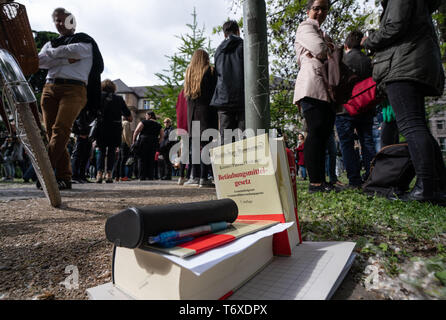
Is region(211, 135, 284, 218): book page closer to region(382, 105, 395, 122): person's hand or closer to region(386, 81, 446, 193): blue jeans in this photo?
region(386, 81, 446, 193): blue jeans

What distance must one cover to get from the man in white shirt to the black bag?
3245mm

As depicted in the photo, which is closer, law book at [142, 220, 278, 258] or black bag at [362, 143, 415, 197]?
law book at [142, 220, 278, 258]

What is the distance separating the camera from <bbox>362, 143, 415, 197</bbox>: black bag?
2242 millimetres

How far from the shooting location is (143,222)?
663 millimetres

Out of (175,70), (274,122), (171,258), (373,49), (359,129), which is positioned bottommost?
(171,258)

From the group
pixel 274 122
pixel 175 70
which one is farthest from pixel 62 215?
pixel 175 70

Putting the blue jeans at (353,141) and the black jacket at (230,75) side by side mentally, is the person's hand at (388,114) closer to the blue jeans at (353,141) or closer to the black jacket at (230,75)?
the blue jeans at (353,141)

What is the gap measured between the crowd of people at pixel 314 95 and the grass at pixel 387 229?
38 cm

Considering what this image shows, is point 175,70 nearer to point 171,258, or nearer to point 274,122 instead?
point 274,122

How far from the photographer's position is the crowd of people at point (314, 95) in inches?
75.3

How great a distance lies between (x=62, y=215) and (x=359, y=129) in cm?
334

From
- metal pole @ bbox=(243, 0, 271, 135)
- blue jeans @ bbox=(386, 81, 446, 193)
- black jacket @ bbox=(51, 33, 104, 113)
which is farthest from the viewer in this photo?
black jacket @ bbox=(51, 33, 104, 113)

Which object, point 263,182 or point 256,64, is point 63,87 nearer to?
point 256,64

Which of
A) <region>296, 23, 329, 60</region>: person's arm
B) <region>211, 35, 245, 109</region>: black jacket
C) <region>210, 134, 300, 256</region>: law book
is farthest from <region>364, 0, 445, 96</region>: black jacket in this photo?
<region>211, 35, 245, 109</region>: black jacket
